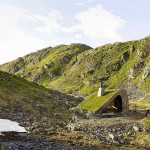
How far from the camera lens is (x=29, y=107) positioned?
224 ft

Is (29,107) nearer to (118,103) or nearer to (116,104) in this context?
(116,104)

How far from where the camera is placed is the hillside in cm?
5771

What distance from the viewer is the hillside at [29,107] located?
57709 mm

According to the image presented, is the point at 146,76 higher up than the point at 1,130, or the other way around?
the point at 146,76

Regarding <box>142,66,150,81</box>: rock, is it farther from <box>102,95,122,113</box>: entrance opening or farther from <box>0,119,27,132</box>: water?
<box>0,119,27,132</box>: water

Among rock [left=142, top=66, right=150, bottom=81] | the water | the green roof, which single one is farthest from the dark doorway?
rock [left=142, top=66, right=150, bottom=81]

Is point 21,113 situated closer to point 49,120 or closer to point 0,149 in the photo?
point 49,120

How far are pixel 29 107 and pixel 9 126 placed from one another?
18192 millimetres

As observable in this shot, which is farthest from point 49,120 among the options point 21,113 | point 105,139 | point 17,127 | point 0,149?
point 0,149

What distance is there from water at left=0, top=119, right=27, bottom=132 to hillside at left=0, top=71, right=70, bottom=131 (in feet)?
5.26

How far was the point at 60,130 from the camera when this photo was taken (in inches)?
2042

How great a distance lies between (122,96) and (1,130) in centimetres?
3015

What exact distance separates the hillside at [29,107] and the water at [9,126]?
1.60m

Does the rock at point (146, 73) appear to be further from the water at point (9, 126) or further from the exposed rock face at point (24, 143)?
the exposed rock face at point (24, 143)
